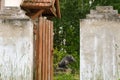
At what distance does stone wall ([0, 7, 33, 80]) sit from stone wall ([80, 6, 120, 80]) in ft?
3.55

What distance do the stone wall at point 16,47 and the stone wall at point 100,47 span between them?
1081 millimetres

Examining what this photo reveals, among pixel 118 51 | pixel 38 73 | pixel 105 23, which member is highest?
pixel 105 23

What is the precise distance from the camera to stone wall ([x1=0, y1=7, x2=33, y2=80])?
25.6 ft

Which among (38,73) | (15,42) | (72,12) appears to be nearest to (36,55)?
(38,73)

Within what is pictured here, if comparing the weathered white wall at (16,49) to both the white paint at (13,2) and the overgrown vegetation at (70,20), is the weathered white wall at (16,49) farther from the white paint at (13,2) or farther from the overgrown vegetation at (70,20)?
the overgrown vegetation at (70,20)

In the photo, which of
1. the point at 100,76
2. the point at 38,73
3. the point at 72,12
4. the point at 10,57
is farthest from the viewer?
the point at 72,12

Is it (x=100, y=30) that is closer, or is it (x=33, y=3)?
(x=100, y=30)

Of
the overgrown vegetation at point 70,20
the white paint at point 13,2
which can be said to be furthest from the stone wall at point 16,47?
the overgrown vegetation at point 70,20

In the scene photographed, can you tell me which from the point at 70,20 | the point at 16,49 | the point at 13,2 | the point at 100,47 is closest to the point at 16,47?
the point at 16,49

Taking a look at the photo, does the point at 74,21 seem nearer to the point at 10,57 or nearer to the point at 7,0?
the point at 7,0

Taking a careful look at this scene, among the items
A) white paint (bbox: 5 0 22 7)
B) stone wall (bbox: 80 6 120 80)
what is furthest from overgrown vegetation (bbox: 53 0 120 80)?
stone wall (bbox: 80 6 120 80)

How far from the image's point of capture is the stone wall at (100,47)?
24.0 feet

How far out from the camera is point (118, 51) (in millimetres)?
7344

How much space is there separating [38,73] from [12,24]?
135cm
